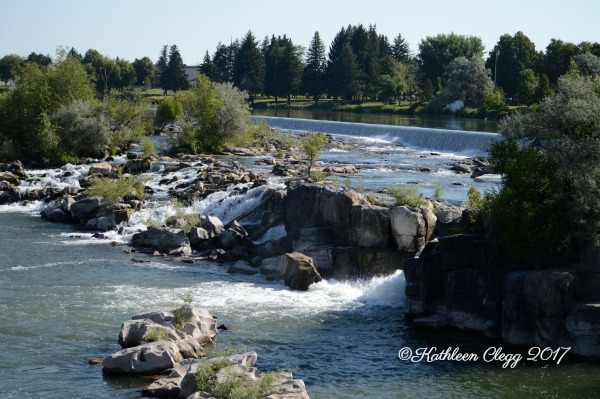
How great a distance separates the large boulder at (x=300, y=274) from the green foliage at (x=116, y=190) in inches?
614

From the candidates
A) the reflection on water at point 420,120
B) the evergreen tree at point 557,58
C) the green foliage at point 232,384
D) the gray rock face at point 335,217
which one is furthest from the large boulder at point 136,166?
the evergreen tree at point 557,58

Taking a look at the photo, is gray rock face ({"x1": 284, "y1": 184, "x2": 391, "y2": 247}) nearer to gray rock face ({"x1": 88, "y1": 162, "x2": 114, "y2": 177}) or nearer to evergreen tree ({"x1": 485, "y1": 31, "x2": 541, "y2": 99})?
gray rock face ({"x1": 88, "y1": 162, "x2": 114, "y2": 177})

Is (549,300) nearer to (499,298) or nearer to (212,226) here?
(499,298)

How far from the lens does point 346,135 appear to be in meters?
76.1

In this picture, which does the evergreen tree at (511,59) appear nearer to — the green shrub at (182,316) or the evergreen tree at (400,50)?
the evergreen tree at (400,50)

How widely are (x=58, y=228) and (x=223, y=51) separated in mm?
101211

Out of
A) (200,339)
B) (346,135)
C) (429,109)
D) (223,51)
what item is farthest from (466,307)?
(223,51)

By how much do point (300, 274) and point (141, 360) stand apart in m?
9.20

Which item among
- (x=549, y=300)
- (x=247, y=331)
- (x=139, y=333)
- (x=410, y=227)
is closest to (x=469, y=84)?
(x=410, y=227)

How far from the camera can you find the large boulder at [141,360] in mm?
19125

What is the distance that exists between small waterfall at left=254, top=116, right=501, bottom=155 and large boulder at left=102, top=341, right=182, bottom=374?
3677cm

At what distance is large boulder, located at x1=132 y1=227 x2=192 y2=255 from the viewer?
3328cm

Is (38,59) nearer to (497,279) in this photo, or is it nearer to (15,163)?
(15,163)

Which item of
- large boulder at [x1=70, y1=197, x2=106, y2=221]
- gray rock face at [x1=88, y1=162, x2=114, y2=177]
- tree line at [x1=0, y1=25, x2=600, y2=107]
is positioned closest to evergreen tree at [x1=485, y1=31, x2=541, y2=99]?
tree line at [x1=0, y1=25, x2=600, y2=107]
